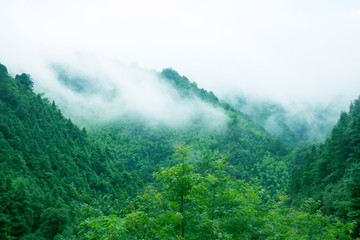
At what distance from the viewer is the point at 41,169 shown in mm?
42312

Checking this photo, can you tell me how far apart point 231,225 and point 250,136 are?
342 feet

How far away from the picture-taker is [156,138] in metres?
119

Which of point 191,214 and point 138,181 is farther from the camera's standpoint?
point 138,181

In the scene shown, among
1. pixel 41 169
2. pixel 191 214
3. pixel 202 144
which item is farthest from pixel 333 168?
pixel 202 144

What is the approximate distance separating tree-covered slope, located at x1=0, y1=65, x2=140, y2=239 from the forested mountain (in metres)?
0.14

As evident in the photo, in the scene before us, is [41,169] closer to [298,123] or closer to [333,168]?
[333,168]

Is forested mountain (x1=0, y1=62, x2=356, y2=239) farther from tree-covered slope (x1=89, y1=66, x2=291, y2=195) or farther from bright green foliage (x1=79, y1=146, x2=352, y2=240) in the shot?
tree-covered slope (x1=89, y1=66, x2=291, y2=195)

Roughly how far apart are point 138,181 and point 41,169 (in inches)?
899

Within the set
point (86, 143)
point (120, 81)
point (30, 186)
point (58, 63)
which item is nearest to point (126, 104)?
point (120, 81)

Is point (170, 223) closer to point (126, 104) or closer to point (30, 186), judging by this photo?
point (30, 186)

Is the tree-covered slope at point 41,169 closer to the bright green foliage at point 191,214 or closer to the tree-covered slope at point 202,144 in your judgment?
the bright green foliage at point 191,214

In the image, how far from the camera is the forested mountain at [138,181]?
10281 mm

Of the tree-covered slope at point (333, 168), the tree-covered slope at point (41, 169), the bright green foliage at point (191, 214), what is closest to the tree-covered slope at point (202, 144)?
the tree-covered slope at point (333, 168)

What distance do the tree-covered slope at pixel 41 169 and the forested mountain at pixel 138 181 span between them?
0.46ft
